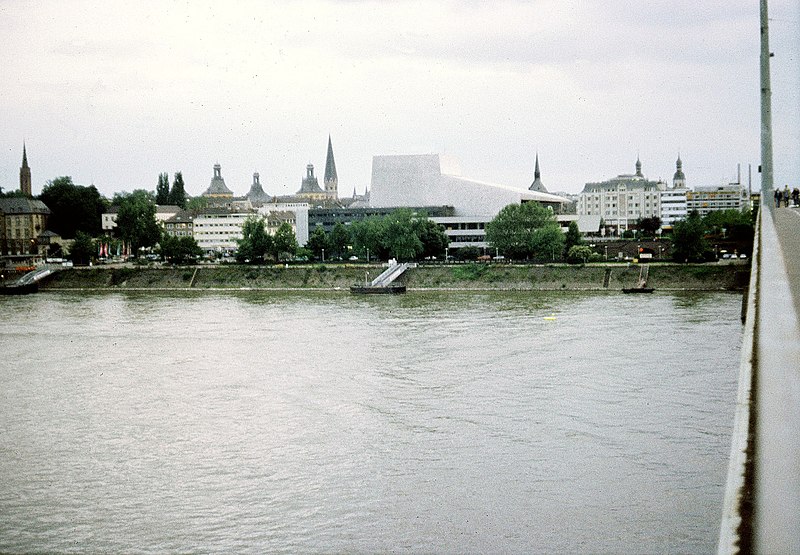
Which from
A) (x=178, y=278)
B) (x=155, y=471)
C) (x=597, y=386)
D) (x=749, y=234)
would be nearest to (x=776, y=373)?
(x=155, y=471)

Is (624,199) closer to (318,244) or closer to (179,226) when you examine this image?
(179,226)

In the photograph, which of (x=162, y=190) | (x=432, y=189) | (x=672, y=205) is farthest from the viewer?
(x=672, y=205)

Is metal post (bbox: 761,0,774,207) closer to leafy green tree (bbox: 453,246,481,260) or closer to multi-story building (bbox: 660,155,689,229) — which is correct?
leafy green tree (bbox: 453,246,481,260)

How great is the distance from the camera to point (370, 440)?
31.7 ft

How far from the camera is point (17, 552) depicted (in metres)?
6.50

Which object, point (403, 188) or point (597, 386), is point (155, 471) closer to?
point (597, 386)

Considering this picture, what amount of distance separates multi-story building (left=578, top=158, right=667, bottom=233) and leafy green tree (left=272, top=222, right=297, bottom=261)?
48702 millimetres

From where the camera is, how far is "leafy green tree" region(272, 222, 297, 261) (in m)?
46.0

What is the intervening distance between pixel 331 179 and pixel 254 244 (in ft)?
258

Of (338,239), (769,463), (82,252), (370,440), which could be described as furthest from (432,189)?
(769,463)

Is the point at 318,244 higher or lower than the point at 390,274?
higher

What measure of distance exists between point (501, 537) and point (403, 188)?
175ft

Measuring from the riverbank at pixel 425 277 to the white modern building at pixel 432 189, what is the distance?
55.7 feet

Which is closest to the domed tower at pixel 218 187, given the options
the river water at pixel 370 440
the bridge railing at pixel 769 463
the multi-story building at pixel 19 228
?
the multi-story building at pixel 19 228
